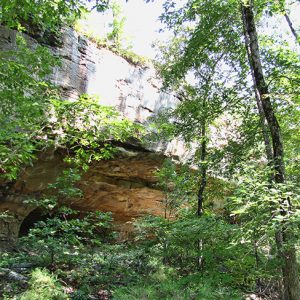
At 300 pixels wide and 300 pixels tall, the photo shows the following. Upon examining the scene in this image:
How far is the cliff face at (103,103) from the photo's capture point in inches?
297

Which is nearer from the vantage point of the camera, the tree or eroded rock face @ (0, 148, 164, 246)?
the tree

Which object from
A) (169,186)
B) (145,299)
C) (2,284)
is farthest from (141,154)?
(145,299)

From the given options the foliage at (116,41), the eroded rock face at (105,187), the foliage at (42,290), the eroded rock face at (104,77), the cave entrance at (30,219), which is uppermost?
the foliage at (116,41)

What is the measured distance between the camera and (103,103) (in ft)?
25.5

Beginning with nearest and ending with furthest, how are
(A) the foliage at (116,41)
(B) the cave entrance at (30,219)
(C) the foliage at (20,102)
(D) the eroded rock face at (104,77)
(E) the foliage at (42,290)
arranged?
(C) the foliage at (20,102) → (E) the foliage at (42,290) → (D) the eroded rock face at (104,77) → (A) the foliage at (116,41) → (B) the cave entrance at (30,219)

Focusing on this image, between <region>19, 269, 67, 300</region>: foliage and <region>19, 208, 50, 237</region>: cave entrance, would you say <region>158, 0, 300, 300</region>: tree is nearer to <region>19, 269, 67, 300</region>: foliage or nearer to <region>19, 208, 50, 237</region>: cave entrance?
<region>19, 269, 67, 300</region>: foliage

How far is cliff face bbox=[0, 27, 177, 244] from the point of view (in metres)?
7.55

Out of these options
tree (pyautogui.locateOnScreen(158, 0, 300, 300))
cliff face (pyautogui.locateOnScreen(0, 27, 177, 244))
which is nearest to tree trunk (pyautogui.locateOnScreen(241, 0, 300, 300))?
tree (pyautogui.locateOnScreen(158, 0, 300, 300))

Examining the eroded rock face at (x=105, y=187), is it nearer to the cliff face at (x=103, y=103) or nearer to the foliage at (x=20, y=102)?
the cliff face at (x=103, y=103)

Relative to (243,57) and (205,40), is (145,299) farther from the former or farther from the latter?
(243,57)

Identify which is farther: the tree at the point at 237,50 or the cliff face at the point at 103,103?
the cliff face at the point at 103,103

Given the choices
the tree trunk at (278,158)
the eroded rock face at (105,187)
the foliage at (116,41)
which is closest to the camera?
the tree trunk at (278,158)

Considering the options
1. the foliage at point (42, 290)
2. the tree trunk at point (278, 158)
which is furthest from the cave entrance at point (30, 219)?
the tree trunk at point (278, 158)

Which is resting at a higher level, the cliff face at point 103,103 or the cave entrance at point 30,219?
the cliff face at point 103,103
